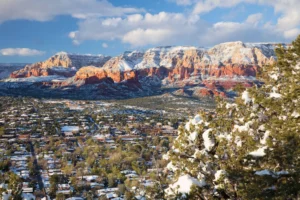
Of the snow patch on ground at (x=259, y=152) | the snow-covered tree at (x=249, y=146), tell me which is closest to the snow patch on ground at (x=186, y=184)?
the snow-covered tree at (x=249, y=146)

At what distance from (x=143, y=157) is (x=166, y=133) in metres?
29.3

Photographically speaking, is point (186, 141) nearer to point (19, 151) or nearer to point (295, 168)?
point (295, 168)

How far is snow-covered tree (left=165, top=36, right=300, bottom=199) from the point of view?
30.7 feet

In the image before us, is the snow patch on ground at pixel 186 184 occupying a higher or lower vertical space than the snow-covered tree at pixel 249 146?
lower

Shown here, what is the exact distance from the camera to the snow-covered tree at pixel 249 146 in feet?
30.7

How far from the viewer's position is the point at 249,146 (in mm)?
10156

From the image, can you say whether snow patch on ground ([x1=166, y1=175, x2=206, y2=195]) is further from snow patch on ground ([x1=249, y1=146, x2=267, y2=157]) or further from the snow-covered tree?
snow patch on ground ([x1=249, y1=146, x2=267, y2=157])

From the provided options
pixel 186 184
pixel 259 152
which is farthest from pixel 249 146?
pixel 186 184

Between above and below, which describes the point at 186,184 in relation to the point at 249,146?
below

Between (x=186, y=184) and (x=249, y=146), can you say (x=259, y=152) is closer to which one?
(x=249, y=146)

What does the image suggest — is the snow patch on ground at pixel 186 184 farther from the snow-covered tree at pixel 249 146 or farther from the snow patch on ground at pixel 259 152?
the snow patch on ground at pixel 259 152

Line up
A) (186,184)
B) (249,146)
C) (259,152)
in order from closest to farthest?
(259,152) < (186,184) < (249,146)

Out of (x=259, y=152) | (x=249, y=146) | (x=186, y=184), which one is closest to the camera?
(x=259, y=152)

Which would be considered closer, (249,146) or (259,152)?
(259,152)
